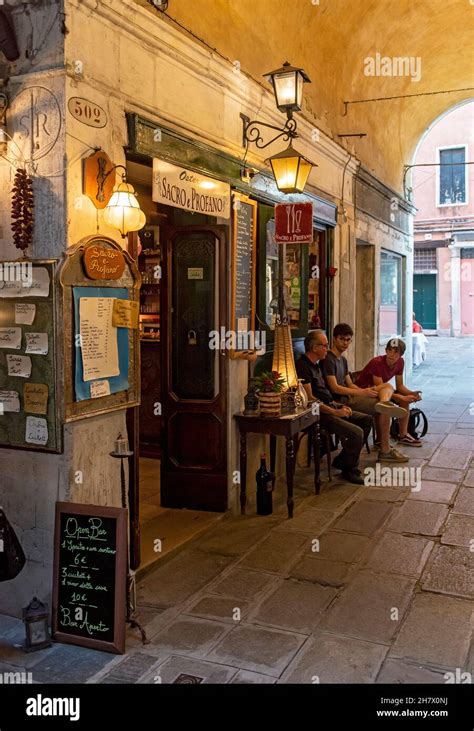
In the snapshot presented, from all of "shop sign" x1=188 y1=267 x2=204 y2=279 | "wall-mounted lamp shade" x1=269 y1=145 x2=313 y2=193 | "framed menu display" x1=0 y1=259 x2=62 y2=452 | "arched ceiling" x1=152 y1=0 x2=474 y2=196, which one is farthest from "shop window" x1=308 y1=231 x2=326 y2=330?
"framed menu display" x1=0 y1=259 x2=62 y2=452

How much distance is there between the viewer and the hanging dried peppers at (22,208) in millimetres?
3611

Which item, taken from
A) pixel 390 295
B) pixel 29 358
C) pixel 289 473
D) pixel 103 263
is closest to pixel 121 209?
pixel 103 263

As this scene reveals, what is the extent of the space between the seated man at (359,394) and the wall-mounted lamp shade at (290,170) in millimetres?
2041

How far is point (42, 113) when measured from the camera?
361cm

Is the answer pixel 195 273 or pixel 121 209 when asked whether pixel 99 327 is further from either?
pixel 195 273

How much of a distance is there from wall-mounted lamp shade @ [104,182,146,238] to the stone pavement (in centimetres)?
223

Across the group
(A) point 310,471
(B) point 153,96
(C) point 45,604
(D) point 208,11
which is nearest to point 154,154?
(B) point 153,96

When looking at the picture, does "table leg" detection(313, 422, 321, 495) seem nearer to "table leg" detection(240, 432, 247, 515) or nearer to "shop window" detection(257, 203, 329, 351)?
"table leg" detection(240, 432, 247, 515)

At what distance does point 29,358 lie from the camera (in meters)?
3.73

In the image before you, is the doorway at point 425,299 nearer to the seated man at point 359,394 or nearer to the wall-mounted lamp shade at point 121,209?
the seated man at point 359,394

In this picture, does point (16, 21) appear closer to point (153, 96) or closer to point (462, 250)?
point (153, 96)

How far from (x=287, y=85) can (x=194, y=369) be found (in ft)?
7.92

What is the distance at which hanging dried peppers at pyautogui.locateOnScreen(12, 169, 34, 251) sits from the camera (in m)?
3.61

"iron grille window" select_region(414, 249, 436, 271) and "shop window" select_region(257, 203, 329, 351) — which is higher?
"iron grille window" select_region(414, 249, 436, 271)
